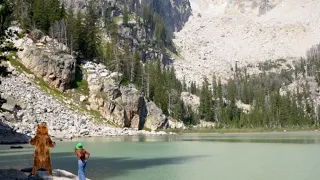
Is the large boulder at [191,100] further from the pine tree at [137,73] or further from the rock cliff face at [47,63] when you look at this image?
the rock cliff face at [47,63]

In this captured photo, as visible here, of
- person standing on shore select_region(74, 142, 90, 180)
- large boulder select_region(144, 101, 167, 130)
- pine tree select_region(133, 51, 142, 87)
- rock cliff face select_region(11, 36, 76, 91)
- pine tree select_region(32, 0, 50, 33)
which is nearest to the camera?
person standing on shore select_region(74, 142, 90, 180)

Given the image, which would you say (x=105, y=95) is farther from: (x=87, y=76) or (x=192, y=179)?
(x=192, y=179)

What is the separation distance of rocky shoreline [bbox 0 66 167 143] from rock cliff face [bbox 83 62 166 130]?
20.6 feet

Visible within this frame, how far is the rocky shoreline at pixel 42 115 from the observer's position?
65875mm

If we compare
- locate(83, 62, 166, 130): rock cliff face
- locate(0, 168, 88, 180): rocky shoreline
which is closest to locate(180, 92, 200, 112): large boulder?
locate(83, 62, 166, 130): rock cliff face

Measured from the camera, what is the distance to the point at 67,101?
84.8m

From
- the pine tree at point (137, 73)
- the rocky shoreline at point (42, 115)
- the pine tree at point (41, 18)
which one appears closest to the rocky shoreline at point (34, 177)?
the rocky shoreline at point (42, 115)

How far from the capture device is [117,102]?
93.1 meters

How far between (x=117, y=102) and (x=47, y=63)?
70.0 feet

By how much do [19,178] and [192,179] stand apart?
11.0 metres

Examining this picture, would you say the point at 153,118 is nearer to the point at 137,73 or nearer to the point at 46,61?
the point at 137,73

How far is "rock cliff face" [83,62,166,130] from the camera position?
89875mm

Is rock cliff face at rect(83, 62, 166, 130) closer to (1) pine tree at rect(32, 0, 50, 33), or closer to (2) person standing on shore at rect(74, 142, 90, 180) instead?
(1) pine tree at rect(32, 0, 50, 33)

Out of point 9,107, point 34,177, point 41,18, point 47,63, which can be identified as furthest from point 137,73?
point 34,177
